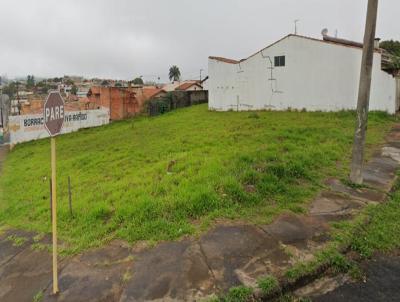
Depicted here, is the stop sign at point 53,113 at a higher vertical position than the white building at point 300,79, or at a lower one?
lower

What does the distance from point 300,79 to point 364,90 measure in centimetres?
1238

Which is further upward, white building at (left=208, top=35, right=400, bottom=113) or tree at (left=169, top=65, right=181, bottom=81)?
tree at (left=169, top=65, right=181, bottom=81)

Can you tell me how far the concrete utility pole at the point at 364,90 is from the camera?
488cm

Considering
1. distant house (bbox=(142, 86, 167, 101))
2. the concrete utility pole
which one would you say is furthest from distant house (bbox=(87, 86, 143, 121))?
the concrete utility pole

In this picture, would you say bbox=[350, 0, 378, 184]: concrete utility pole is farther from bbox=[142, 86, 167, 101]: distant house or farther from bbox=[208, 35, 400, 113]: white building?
bbox=[142, 86, 167, 101]: distant house

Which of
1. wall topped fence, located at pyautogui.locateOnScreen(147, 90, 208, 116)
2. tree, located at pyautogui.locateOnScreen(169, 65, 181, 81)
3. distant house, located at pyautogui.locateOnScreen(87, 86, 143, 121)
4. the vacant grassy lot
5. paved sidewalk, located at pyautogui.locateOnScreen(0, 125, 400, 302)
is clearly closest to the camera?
paved sidewalk, located at pyautogui.locateOnScreen(0, 125, 400, 302)

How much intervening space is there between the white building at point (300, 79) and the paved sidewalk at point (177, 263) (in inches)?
501

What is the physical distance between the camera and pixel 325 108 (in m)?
16.0

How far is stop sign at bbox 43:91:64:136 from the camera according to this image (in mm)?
2951

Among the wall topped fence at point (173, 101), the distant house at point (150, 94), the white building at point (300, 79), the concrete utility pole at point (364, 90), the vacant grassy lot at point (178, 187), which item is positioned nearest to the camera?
the vacant grassy lot at point (178, 187)

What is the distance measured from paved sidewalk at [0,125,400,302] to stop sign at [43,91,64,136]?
1.59 metres

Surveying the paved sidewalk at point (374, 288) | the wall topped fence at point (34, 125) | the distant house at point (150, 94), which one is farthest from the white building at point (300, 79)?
the paved sidewalk at point (374, 288)

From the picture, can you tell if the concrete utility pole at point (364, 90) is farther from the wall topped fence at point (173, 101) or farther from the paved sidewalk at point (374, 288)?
the wall topped fence at point (173, 101)

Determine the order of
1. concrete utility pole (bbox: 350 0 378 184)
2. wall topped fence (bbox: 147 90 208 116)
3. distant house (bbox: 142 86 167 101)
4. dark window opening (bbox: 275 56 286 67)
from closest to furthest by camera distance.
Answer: concrete utility pole (bbox: 350 0 378 184) → dark window opening (bbox: 275 56 286 67) → wall topped fence (bbox: 147 90 208 116) → distant house (bbox: 142 86 167 101)
